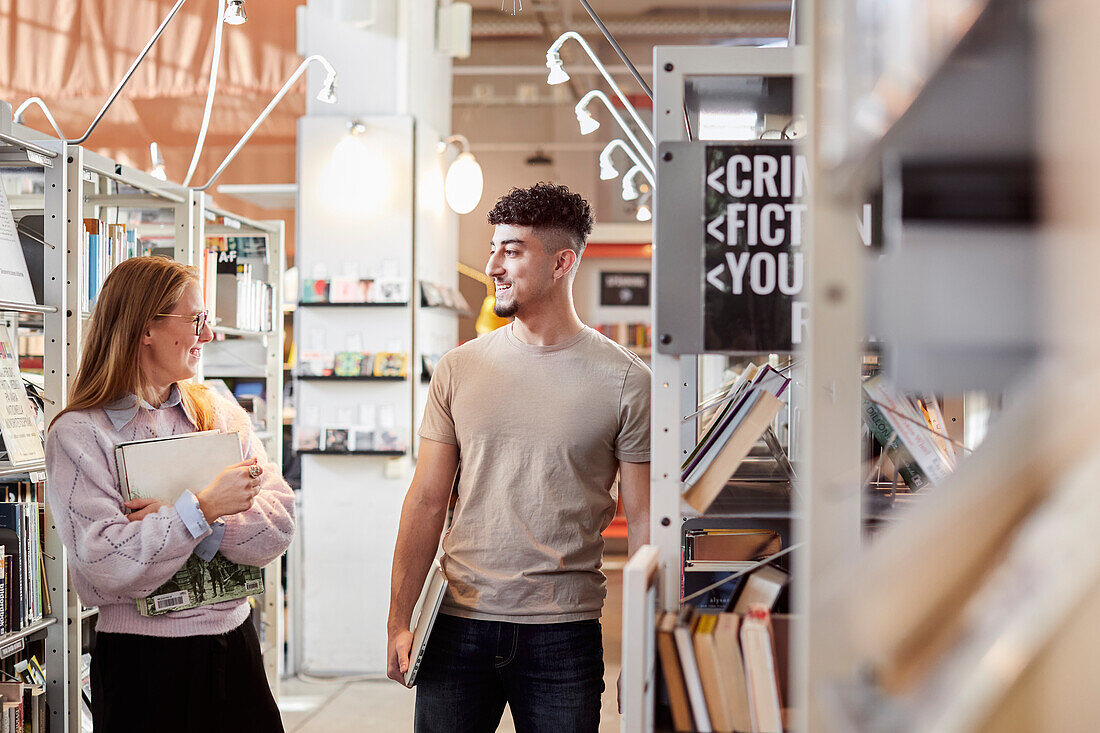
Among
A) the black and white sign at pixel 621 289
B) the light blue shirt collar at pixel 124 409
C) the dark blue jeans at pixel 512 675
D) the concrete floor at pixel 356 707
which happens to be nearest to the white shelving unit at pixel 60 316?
the light blue shirt collar at pixel 124 409

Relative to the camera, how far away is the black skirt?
6.88 ft

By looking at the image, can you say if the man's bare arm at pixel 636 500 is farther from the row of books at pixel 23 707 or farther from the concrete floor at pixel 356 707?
the concrete floor at pixel 356 707

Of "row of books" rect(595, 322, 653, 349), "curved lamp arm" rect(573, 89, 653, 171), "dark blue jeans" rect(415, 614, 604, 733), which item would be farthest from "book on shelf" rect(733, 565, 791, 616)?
"row of books" rect(595, 322, 653, 349)

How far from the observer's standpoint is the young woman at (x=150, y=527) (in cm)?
207

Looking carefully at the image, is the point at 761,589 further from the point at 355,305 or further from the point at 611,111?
the point at 355,305

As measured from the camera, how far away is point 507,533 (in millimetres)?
2090

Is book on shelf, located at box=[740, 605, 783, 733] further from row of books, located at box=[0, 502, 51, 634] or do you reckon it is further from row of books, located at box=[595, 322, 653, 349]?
row of books, located at box=[595, 322, 653, 349]

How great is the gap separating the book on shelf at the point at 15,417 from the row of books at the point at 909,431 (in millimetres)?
2102

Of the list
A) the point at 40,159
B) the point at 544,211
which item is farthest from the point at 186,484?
the point at 40,159

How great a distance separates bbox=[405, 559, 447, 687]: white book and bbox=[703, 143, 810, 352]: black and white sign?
0.86 m

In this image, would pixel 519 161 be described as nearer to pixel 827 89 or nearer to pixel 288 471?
pixel 288 471

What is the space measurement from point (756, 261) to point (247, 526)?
1.37m

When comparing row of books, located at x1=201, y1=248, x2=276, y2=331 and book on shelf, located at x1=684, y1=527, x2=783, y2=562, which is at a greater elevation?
row of books, located at x1=201, y1=248, x2=276, y2=331

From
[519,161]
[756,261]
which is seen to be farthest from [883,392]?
[519,161]
